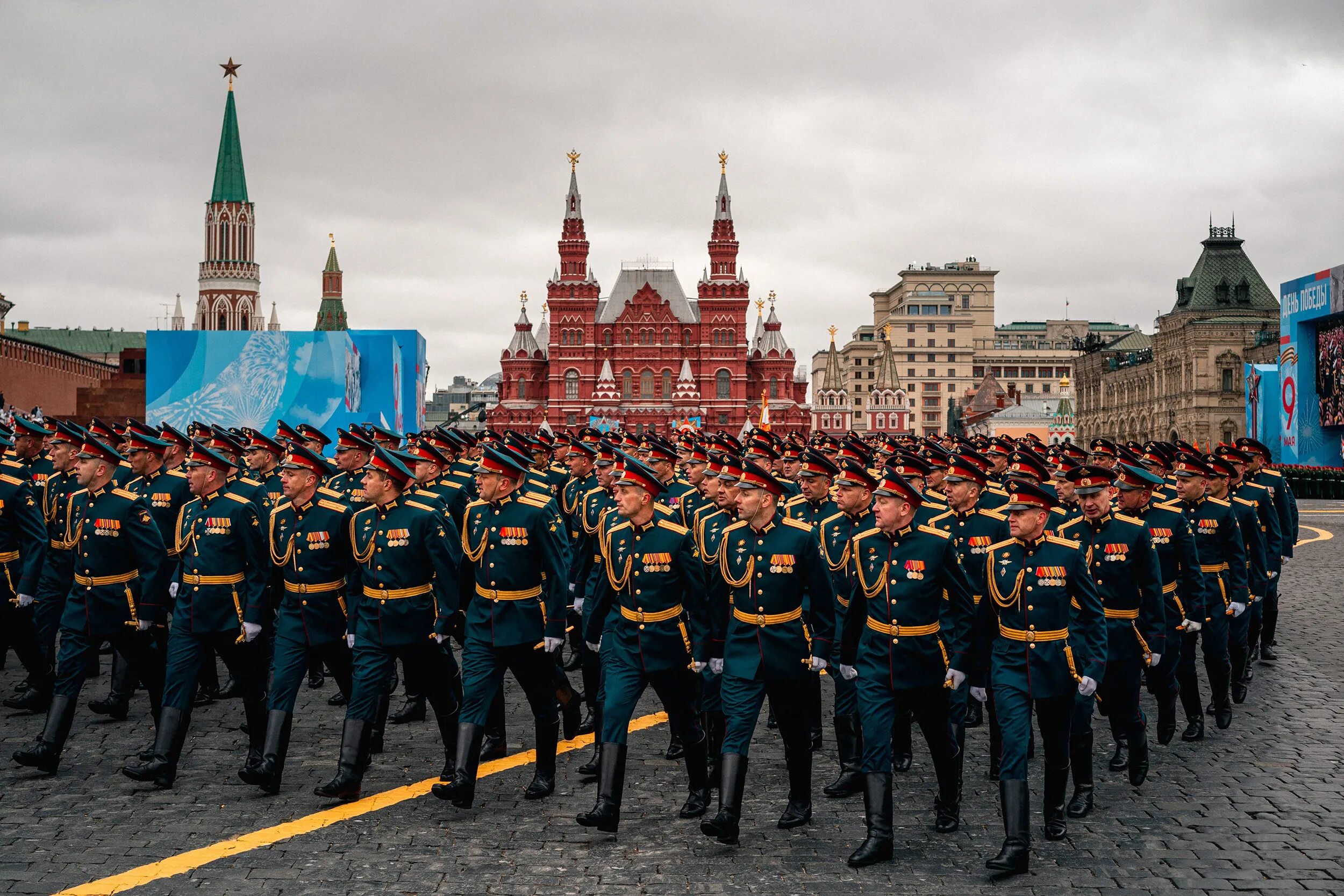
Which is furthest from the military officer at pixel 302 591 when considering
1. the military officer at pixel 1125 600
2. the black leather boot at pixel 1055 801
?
the military officer at pixel 1125 600

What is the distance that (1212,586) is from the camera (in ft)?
32.1

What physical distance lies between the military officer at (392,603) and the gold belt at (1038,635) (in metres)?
3.43

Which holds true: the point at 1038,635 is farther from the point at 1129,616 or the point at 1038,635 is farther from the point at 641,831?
the point at 641,831

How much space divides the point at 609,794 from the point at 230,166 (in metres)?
125

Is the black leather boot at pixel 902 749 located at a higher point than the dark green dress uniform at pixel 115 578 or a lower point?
lower

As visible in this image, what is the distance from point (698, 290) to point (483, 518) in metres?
87.0

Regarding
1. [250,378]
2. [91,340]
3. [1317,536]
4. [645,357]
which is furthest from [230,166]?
[1317,536]

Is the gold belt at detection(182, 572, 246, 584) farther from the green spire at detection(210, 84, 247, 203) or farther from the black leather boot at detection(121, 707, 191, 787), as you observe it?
the green spire at detection(210, 84, 247, 203)

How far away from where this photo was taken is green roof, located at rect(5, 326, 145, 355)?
137375 mm

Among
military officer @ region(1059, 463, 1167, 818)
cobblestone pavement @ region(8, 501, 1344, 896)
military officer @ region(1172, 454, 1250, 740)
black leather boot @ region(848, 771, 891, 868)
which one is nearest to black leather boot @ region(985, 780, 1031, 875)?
cobblestone pavement @ region(8, 501, 1344, 896)

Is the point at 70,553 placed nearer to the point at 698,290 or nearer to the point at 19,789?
the point at 19,789

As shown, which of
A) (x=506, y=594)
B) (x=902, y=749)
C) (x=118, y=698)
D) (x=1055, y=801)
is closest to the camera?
(x=1055, y=801)

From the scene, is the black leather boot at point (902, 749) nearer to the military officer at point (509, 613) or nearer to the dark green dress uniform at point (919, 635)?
the dark green dress uniform at point (919, 635)

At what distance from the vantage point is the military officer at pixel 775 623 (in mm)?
6879
